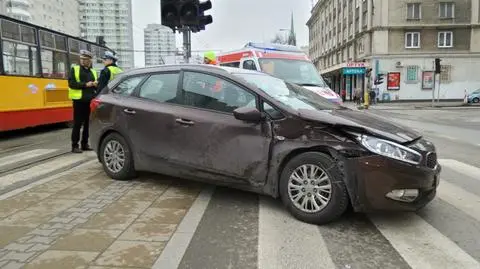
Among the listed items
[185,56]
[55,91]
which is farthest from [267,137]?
[55,91]

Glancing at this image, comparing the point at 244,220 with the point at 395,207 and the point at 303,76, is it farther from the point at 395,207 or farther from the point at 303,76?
the point at 303,76

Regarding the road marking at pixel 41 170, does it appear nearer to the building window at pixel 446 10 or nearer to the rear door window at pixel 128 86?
the rear door window at pixel 128 86

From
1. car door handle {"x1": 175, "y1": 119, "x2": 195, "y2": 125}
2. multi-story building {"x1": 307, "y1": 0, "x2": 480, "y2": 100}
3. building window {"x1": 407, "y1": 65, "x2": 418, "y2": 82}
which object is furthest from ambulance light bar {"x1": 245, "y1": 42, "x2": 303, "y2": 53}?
building window {"x1": 407, "y1": 65, "x2": 418, "y2": 82}

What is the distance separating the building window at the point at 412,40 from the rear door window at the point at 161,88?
46.7 meters

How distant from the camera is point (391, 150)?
4.56m

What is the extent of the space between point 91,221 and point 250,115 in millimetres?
1937

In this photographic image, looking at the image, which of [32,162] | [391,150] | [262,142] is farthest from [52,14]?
[391,150]

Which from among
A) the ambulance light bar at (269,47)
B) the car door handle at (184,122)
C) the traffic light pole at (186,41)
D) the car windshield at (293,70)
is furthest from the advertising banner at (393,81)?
the car door handle at (184,122)

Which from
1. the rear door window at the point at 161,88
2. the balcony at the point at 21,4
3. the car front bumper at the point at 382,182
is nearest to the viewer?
the car front bumper at the point at 382,182

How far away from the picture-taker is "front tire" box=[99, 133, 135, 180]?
6434 mm

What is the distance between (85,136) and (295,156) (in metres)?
5.36

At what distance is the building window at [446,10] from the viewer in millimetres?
48250

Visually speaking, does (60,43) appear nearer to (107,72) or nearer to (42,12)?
(107,72)

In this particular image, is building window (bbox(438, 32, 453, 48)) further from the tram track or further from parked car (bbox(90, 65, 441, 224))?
parked car (bbox(90, 65, 441, 224))
